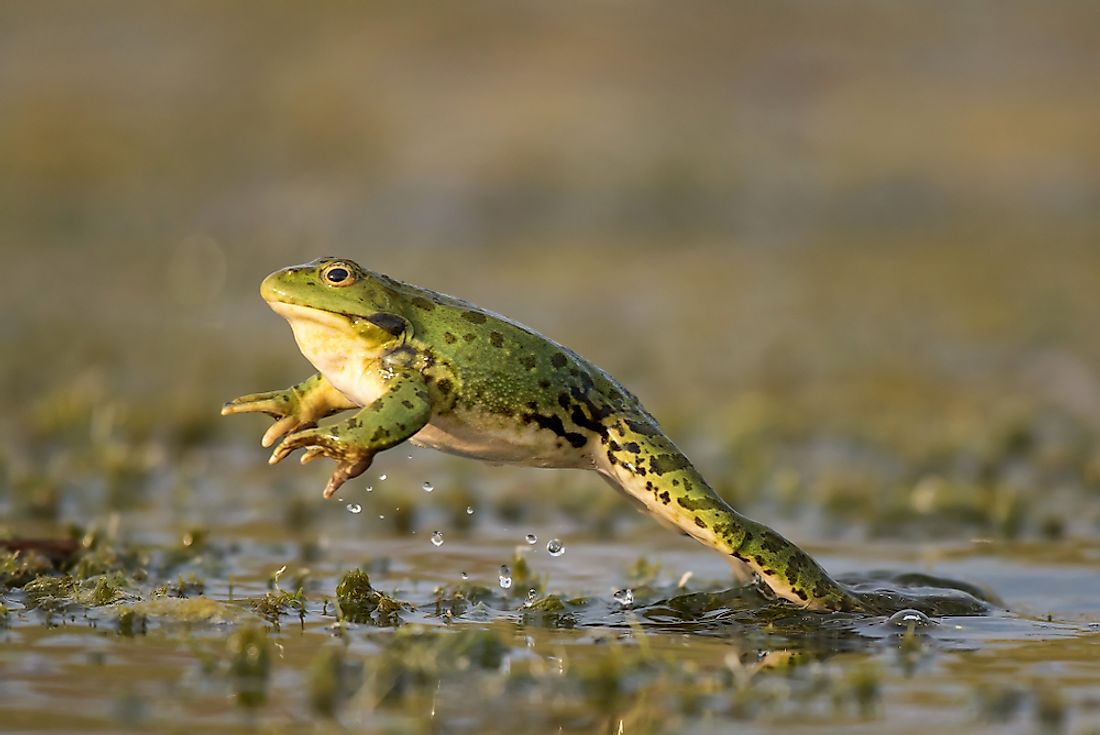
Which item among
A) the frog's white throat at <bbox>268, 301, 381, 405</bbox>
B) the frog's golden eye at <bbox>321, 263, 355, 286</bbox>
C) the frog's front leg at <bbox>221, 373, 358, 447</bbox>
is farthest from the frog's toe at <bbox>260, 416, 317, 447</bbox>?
the frog's golden eye at <bbox>321, 263, 355, 286</bbox>

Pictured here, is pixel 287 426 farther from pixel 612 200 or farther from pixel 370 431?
pixel 612 200

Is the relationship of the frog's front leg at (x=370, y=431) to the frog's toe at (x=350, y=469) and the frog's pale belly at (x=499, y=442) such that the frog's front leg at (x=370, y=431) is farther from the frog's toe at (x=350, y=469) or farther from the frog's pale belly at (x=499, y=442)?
the frog's pale belly at (x=499, y=442)

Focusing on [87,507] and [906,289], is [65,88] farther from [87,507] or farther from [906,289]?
[87,507]

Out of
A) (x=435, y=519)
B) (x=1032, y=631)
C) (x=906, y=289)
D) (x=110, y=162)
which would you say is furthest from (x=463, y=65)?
(x=1032, y=631)

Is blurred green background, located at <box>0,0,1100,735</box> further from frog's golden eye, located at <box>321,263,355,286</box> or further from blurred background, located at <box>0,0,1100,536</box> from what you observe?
frog's golden eye, located at <box>321,263,355,286</box>

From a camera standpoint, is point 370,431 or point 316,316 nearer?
point 370,431

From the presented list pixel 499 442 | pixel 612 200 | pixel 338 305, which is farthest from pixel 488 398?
pixel 612 200

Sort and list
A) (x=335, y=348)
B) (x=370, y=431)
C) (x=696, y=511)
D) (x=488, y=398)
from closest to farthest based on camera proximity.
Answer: (x=370, y=431) < (x=488, y=398) < (x=335, y=348) < (x=696, y=511)

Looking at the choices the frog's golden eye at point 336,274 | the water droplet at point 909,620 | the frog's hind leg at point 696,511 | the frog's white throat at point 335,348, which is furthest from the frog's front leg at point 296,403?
the water droplet at point 909,620
